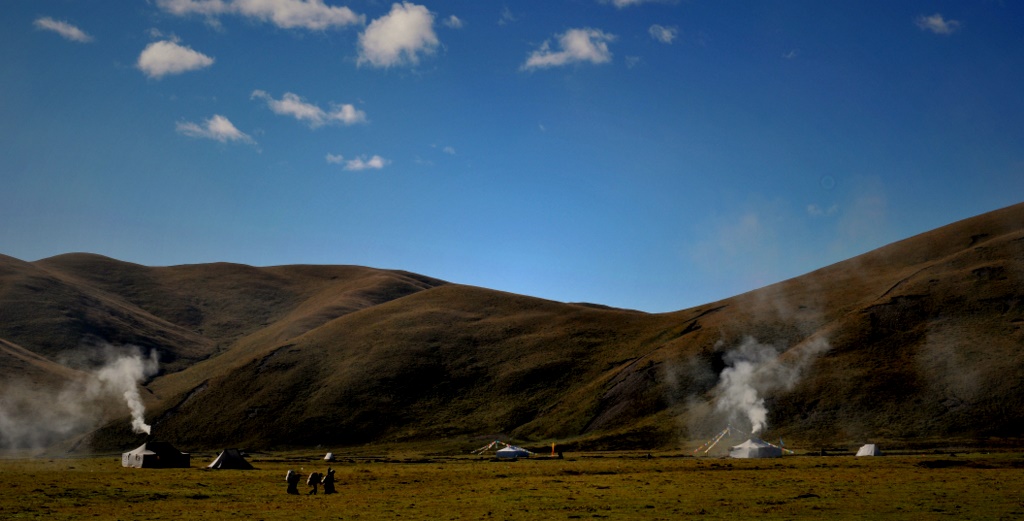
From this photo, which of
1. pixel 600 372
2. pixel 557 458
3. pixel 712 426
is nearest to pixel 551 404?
pixel 600 372

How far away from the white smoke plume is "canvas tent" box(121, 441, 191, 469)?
3044 inches

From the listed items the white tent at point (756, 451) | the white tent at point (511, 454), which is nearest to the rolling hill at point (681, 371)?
the white tent at point (756, 451)

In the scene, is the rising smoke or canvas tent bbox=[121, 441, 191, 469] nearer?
canvas tent bbox=[121, 441, 191, 469]

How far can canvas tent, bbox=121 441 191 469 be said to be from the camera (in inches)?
3290

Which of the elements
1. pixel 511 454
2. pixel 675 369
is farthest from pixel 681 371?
pixel 511 454

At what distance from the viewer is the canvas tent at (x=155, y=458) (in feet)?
274

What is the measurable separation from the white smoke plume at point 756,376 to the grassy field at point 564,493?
47301 mm

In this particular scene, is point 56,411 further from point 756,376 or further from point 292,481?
point 292,481

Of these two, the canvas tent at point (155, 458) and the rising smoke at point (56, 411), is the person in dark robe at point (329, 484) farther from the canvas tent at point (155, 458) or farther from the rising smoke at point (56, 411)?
the rising smoke at point (56, 411)

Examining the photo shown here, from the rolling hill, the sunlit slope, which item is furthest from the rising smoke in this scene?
the sunlit slope

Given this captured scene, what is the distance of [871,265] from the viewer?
179 m

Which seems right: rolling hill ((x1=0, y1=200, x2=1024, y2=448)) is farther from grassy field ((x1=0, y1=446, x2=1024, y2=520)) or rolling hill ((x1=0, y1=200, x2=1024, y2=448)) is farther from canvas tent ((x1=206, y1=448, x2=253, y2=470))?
canvas tent ((x1=206, y1=448, x2=253, y2=470))

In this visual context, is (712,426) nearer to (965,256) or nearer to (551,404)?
(551,404)

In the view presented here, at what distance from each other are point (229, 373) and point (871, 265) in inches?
5646
